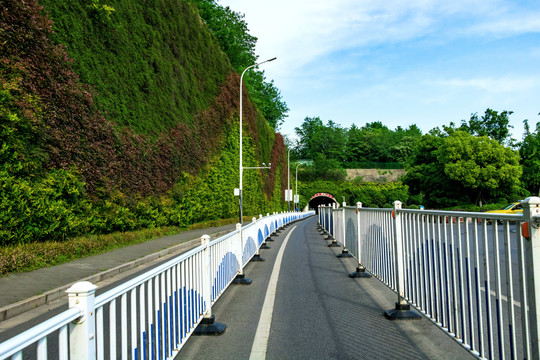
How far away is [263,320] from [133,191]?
1257 cm

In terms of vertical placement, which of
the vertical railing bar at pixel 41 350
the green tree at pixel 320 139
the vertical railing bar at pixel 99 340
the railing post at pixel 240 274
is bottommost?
the railing post at pixel 240 274

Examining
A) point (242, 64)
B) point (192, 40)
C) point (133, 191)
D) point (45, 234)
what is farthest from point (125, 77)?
point (242, 64)

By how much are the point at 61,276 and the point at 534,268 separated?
343 inches

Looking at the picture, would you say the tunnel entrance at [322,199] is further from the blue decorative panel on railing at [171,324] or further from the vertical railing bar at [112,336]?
the vertical railing bar at [112,336]

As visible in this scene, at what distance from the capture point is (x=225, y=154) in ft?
107

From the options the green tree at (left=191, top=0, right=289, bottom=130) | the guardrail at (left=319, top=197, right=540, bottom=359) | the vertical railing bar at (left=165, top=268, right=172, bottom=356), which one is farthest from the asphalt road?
the green tree at (left=191, top=0, right=289, bottom=130)

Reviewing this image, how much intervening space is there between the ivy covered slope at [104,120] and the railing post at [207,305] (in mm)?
6242

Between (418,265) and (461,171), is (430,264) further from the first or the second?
(461,171)

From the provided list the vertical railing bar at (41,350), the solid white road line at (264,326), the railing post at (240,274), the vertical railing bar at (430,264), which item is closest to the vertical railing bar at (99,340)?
the vertical railing bar at (41,350)

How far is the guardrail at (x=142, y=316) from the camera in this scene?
6.77ft

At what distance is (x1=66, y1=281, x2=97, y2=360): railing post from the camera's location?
2.18 meters

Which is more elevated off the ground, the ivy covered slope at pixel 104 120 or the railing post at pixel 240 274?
the ivy covered slope at pixel 104 120

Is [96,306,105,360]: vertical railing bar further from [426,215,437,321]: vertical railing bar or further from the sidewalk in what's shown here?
the sidewalk

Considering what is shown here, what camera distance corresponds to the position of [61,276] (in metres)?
8.52
